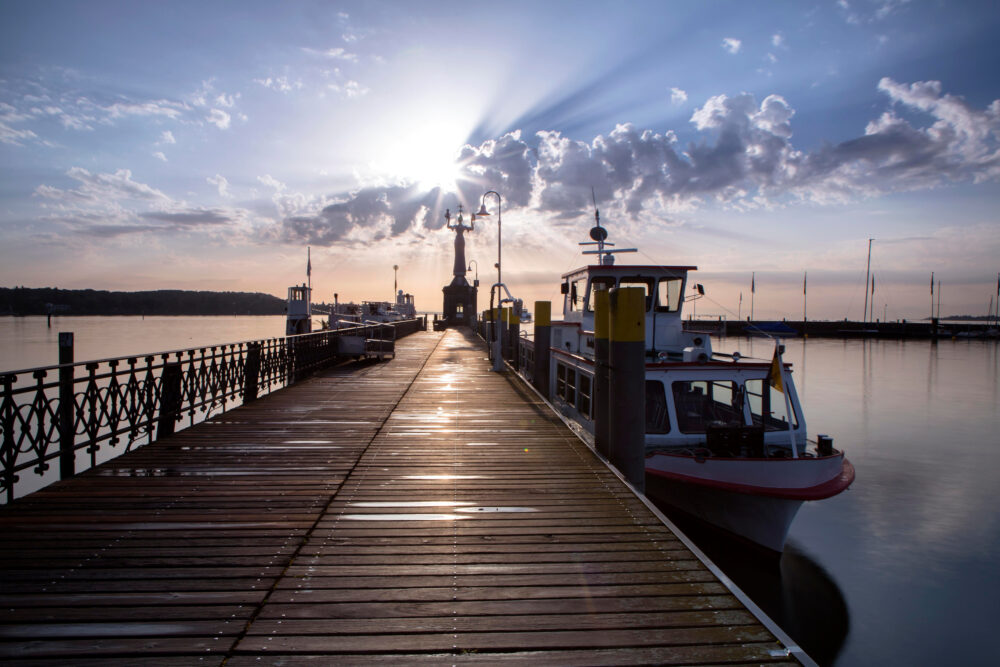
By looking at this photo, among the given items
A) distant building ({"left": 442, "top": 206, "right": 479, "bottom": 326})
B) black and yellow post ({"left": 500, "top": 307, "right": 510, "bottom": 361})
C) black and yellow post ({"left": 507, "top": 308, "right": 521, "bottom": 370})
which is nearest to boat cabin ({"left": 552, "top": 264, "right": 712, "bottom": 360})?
black and yellow post ({"left": 507, "top": 308, "right": 521, "bottom": 370})

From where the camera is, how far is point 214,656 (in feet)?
9.47

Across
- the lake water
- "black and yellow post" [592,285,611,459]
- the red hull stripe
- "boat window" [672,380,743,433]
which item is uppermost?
"black and yellow post" [592,285,611,459]

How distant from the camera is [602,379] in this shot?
7.36m

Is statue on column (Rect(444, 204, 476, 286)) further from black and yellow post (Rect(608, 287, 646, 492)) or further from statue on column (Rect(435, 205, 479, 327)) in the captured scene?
black and yellow post (Rect(608, 287, 646, 492))

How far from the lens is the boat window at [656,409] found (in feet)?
33.0

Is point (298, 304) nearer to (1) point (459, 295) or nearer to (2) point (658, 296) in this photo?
(1) point (459, 295)

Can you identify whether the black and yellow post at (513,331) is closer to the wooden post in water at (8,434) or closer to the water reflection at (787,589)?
the water reflection at (787,589)

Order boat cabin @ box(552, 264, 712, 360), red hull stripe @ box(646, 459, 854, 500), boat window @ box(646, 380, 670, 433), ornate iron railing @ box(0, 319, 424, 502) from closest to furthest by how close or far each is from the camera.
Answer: ornate iron railing @ box(0, 319, 424, 502), red hull stripe @ box(646, 459, 854, 500), boat window @ box(646, 380, 670, 433), boat cabin @ box(552, 264, 712, 360)

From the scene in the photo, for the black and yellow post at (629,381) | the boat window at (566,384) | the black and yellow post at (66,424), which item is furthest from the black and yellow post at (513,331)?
the black and yellow post at (66,424)

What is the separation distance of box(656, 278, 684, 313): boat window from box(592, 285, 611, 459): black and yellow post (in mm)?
6335

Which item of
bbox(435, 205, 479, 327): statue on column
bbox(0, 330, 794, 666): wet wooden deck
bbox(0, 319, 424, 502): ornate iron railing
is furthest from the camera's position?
bbox(435, 205, 479, 327): statue on column

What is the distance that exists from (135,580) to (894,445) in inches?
1003

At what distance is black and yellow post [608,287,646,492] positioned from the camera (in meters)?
6.59

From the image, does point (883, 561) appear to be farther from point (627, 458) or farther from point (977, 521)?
point (627, 458)
